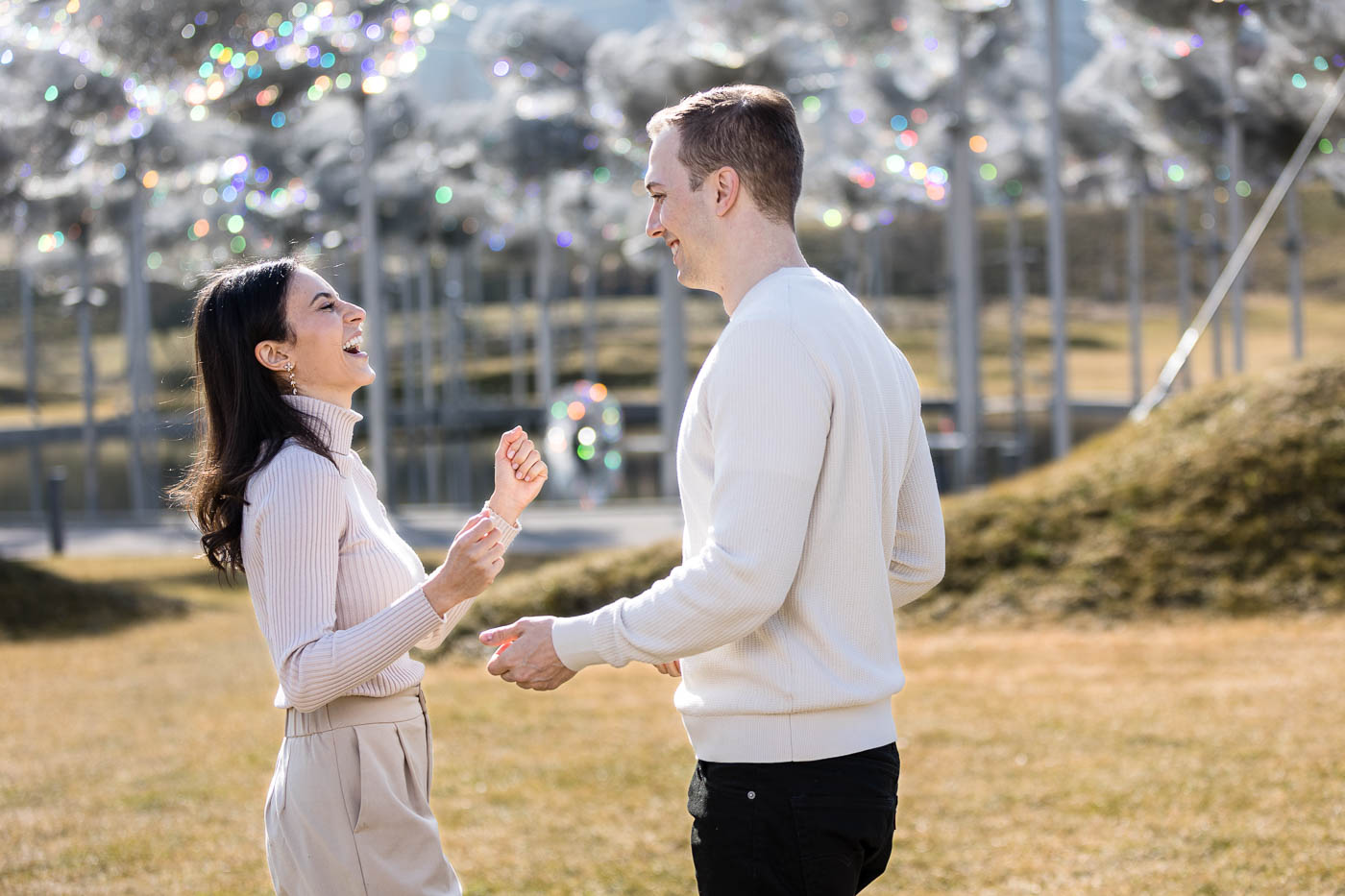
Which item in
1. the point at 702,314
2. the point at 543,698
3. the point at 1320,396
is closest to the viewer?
the point at 543,698

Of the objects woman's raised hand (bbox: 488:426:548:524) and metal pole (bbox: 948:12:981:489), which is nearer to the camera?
woman's raised hand (bbox: 488:426:548:524)

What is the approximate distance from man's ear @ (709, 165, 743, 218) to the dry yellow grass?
274 cm

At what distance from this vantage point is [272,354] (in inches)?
93.4

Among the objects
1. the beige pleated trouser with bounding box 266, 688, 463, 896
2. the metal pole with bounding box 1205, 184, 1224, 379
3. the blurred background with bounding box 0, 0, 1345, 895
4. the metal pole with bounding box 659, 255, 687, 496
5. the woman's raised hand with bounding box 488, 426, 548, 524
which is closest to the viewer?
the beige pleated trouser with bounding box 266, 688, 463, 896

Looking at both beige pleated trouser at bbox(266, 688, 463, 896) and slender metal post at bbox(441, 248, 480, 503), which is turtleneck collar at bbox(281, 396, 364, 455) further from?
slender metal post at bbox(441, 248, 480, 503)

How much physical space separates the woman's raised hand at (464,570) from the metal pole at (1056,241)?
13.1m

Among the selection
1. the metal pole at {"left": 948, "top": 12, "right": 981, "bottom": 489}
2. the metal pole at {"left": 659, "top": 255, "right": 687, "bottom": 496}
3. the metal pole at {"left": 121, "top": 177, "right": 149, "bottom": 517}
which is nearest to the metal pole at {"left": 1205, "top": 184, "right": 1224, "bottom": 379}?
the metal pole at {"left": 948, "top": 12, "right": 981, "bottom": 489}

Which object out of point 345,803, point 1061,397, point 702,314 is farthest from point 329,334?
point 702,314

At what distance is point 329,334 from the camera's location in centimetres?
240

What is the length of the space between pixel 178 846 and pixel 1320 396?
289 inches

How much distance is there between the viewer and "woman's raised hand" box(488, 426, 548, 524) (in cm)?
255

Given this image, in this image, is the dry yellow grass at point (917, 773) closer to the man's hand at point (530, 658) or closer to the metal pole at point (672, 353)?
the man's hand at point (530, 658)

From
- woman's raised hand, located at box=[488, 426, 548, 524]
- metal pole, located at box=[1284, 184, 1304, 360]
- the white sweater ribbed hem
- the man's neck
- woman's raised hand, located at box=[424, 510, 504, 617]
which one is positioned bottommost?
the white sweater ribbed hem

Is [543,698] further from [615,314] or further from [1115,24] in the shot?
[615,314]
